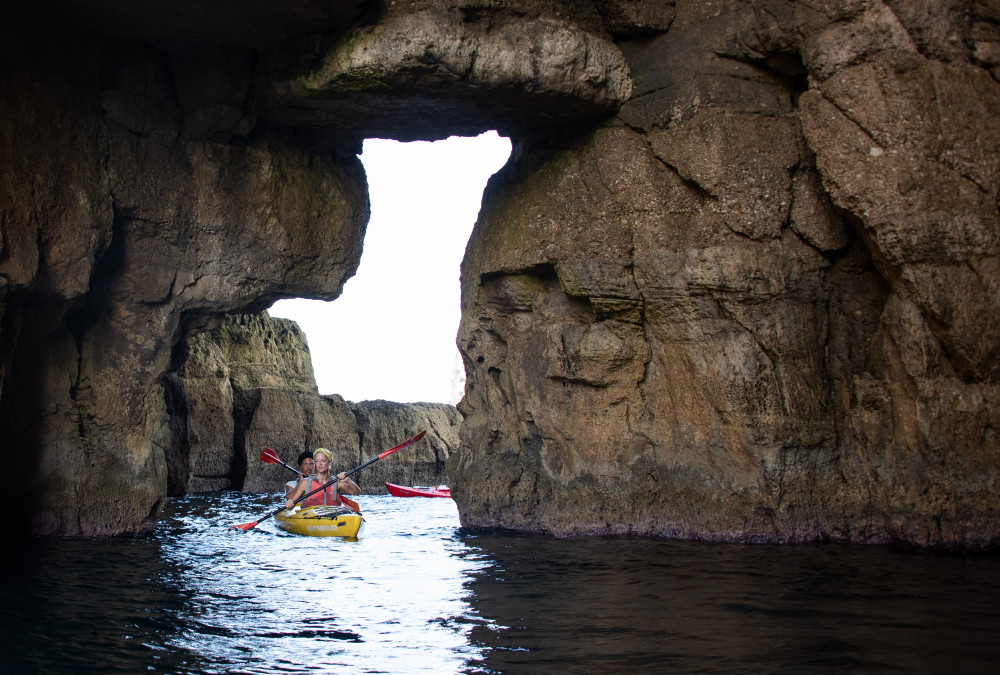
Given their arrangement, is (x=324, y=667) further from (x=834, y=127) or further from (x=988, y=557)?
(x=834, y=127)

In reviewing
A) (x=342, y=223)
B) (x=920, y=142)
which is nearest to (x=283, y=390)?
(x=342, y=223)

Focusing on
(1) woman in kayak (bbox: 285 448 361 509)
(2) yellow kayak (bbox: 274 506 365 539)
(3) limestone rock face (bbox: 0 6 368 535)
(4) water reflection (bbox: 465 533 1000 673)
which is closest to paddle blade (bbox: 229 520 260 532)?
(2) yellow kayak (bbox: 274 506 365 539)

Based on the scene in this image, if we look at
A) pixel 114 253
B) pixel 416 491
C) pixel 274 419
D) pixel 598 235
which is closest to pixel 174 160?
pixel 114 253

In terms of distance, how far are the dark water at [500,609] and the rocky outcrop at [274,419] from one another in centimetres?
821

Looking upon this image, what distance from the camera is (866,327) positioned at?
973cm

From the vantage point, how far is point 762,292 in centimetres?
957

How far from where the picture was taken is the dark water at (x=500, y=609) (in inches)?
205

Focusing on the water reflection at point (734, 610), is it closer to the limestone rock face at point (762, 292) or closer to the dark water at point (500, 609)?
the dark water at point (500, 609)

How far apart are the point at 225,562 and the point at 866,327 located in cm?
739

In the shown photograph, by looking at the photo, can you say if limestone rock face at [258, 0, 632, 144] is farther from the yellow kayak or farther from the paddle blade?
the paddle blade

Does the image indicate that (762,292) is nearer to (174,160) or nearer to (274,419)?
(174,160)

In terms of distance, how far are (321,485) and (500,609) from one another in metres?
6.67

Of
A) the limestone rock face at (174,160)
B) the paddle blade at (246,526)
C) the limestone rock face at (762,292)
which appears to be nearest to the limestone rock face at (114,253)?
the limestone rock face at (174,160)

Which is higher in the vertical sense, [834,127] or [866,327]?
[834,127]
